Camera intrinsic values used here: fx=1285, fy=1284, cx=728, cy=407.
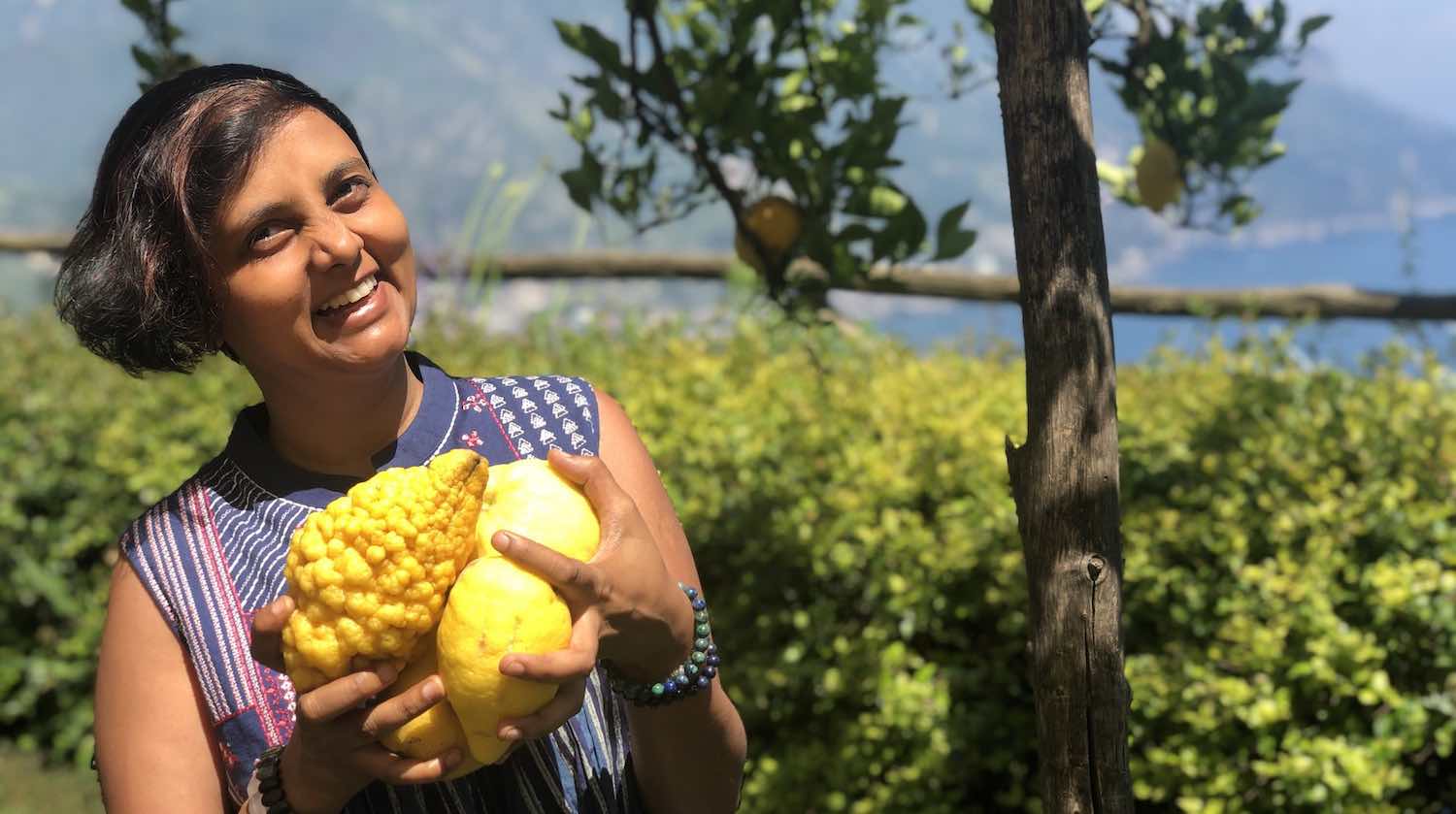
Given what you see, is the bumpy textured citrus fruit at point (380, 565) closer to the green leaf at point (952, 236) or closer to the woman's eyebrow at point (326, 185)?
the woman's eyebrow at point (326, 185)

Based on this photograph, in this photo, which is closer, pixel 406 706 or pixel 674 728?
pixel 406 706

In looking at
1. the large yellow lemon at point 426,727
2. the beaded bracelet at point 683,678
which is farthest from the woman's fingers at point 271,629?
the beaded bracelet at point 683,678

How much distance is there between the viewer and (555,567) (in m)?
1.12

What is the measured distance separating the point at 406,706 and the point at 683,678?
0.33 metres

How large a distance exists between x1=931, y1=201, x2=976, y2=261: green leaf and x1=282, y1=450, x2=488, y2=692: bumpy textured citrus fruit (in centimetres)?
143

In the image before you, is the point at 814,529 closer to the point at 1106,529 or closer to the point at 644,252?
the point at 1106,529

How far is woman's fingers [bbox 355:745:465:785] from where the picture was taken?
3.81ft

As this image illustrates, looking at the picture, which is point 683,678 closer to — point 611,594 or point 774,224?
point 611,594

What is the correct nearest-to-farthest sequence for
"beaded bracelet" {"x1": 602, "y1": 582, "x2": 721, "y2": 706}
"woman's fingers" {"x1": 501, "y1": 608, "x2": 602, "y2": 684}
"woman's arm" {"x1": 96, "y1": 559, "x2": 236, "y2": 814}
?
1. "woman's fingers" {"x1": 501, "y1": 608, "x2": 602, "y2": 684}
2. "beaded bracelet" {"x1": 602, "y1": 582, "x2": 721, "y2": 706}
3. "woman's arm" {"x1": 96, "y1": 559, "x2": 236, "y2": 814}

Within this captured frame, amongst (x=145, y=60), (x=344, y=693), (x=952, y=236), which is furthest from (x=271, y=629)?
(x=145, y=60)

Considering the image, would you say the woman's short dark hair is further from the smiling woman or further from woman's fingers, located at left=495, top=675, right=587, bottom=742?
woman's fingers, located at left=495, top=675, right=587, bottom=742

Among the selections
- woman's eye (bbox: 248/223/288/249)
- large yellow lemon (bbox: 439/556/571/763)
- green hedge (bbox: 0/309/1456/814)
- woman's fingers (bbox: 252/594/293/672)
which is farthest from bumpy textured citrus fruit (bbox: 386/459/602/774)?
green hedge (bbox: 0/309/1456/814)

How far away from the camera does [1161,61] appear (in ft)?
9.01

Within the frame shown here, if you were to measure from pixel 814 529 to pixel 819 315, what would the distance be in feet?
2.35
